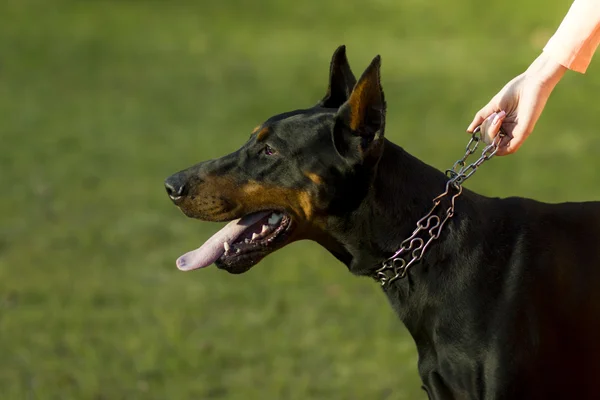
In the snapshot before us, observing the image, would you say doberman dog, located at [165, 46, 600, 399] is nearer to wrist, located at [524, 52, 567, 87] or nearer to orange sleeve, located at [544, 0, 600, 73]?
wrist, located at [524, 52, 567, 87]

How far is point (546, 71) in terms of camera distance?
367 cm

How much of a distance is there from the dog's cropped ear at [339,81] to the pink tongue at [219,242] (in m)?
0.58

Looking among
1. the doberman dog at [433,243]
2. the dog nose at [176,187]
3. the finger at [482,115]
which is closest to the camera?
the doberman dog at [433,243]

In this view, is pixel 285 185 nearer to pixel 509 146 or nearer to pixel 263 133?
pixel 263 133

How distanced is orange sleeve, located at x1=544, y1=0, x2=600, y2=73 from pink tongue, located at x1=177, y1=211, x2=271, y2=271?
1.27 meters

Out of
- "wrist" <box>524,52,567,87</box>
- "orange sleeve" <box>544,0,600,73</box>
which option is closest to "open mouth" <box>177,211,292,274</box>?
"wrist" <box>524,52,567,87</box>

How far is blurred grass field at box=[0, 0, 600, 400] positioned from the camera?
587cm

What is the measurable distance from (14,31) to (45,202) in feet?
36.8

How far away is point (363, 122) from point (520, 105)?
0.65m

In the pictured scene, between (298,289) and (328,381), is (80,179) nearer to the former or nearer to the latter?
(298,289)

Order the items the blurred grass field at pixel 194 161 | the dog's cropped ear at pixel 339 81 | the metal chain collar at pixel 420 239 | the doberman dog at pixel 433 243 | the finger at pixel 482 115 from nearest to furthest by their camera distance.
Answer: the doberman dog at pixel 433 243 → the metal chain collar at pixel 420 239 → the finger at pixel 482 115 → the dog's cropped ear at pixel 339 81 → the blurred grass field at pixel 194 161

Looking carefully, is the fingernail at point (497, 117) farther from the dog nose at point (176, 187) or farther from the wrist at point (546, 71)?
the dog nose at point (176, 187)

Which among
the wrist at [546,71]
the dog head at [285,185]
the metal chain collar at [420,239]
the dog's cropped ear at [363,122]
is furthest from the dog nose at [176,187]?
the wrist at [546,71]

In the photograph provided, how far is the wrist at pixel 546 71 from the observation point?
366cm
